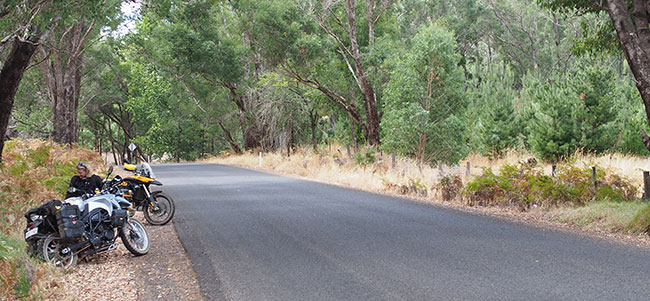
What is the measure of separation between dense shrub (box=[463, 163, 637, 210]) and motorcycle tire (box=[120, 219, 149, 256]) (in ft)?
27.1

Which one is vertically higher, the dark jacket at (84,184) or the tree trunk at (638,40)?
the tree trunk at (638,40)

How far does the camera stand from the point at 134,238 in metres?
8.38

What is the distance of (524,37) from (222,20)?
29342 millimetres

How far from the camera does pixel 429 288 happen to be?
616 cm

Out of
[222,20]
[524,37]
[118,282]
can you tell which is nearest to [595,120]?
[118,282]

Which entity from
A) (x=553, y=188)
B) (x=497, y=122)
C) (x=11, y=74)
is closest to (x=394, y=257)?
(x=553, y=188)

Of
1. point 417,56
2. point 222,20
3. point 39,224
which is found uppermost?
point 222,20

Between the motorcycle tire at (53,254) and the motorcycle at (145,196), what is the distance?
3.09m

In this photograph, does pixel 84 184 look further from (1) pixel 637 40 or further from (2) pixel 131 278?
(1) pixel 637 40

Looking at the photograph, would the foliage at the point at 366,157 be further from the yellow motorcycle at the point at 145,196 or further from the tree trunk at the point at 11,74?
the tree trunk at the point at 11,74

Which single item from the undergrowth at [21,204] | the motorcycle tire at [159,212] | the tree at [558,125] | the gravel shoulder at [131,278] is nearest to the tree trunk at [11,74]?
the undergrowth at [21,204]

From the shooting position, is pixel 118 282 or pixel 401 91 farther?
pixel 401 91

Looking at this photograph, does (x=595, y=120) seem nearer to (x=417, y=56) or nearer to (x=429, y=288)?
(x=417, y=56)

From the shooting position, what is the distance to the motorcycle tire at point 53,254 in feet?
23.8
